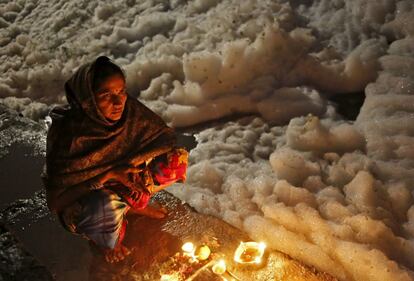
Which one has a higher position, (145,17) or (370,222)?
(145,17)

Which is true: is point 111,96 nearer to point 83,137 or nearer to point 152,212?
point 83,137

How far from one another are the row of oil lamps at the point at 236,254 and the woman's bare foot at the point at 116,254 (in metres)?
0.42

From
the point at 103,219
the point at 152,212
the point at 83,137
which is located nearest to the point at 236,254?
the point at 152,212

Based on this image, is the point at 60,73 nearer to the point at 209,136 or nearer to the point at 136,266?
the point at 209,136

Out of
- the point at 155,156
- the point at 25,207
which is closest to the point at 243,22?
the point at 155,156

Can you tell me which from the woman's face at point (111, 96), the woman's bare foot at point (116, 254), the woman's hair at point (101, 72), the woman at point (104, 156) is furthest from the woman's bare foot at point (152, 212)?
the woman's hair at point (101, 72)

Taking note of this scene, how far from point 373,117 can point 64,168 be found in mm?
3614

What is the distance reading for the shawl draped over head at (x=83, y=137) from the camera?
2789 mm

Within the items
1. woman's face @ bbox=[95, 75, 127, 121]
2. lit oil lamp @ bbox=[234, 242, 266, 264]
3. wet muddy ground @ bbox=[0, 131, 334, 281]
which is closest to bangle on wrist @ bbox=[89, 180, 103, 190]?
woman's face @ bbox=[95, 75, 127, 121]

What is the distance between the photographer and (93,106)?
2.78 meters

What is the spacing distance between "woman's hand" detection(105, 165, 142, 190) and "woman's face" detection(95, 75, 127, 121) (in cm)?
49

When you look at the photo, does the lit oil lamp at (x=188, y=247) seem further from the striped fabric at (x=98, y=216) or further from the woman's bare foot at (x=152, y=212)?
the striped fabric at (x=98, y=216)

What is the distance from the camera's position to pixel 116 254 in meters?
3.54

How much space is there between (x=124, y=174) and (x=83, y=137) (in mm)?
501
